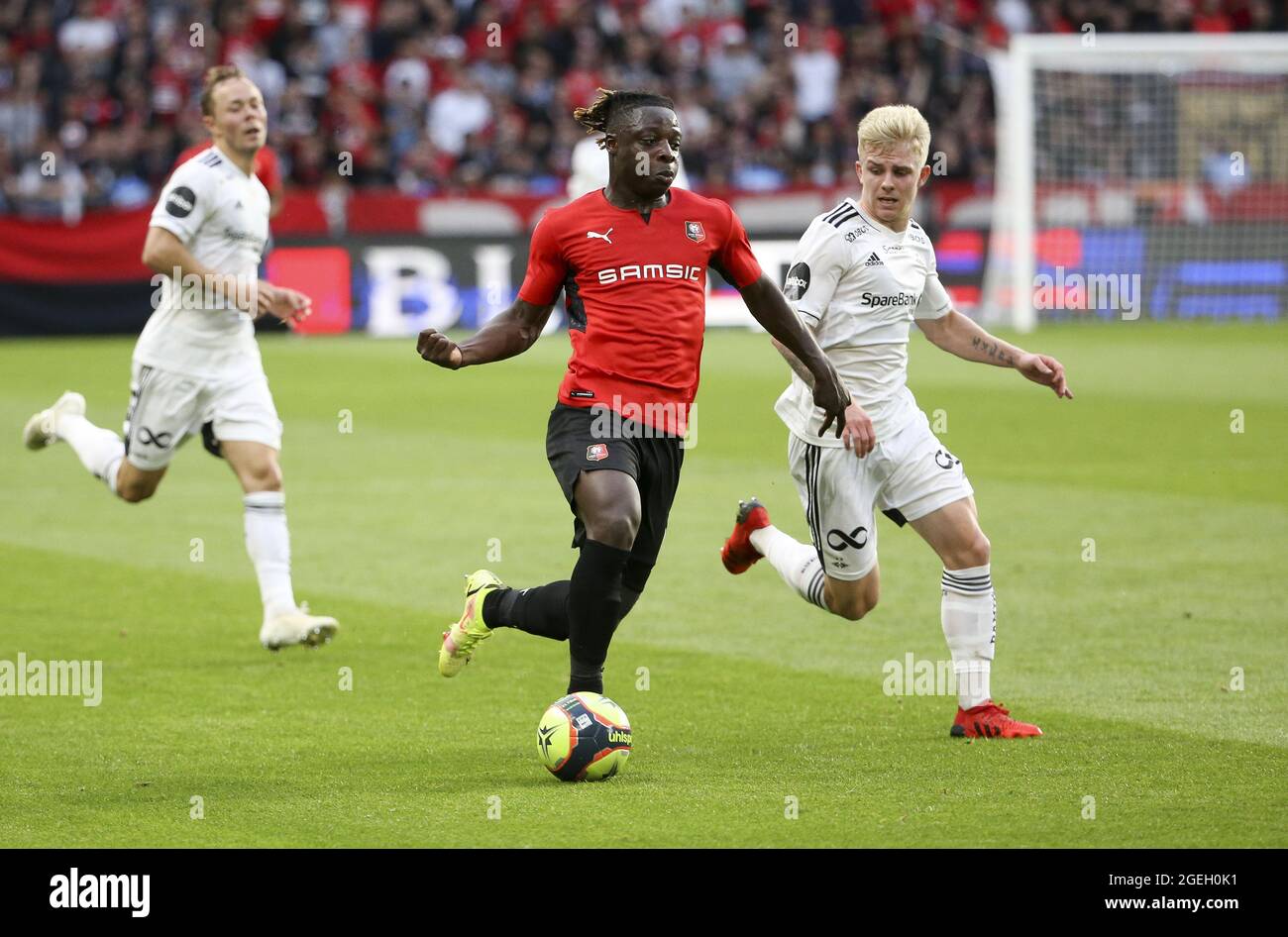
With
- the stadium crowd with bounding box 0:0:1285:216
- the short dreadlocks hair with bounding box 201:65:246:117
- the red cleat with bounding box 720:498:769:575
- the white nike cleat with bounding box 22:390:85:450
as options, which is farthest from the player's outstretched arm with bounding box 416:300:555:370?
the stadium crowd with bounding box 0:0:1285:216

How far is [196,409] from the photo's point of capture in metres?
8.85

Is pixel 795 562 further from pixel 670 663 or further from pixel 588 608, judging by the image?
pixel 588 608

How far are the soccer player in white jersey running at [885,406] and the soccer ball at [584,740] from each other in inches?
52.0

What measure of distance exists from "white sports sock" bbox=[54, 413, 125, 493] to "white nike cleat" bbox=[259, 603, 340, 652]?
1403mm

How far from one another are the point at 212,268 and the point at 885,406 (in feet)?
11.3

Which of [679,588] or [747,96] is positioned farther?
[747,96]

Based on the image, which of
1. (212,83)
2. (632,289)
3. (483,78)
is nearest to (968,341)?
(632,289)

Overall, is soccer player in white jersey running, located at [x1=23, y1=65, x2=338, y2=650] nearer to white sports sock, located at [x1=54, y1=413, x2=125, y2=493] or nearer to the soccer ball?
white sports sock, located at [x1=54, y1=413, x2=125, y2=493]

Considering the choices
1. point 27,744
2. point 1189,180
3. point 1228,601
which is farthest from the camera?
point 1189,180

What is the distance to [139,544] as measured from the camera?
1129cm

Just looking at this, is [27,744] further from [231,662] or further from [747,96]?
[747,96]

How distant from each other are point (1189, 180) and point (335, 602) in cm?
1911

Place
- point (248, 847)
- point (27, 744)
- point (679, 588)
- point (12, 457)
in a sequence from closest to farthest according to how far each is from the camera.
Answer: point (248, 847), point (27, 744), point (679, 588), point (12, 457)

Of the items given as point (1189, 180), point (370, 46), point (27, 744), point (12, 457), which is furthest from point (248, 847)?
point (370, 46)
